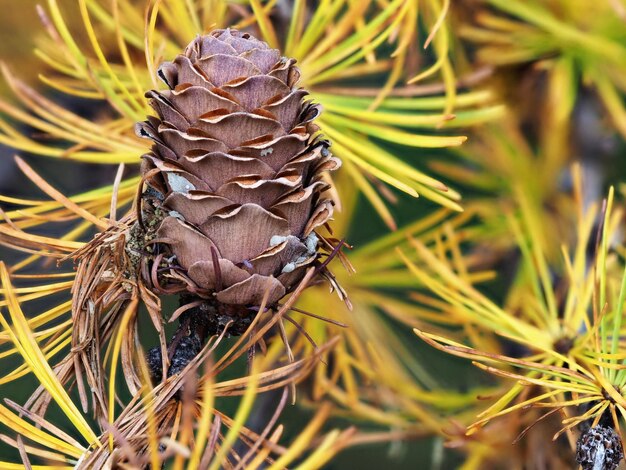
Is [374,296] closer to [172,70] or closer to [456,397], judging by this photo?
[456,397]

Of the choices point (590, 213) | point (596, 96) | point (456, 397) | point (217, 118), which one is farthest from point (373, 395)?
point (596, 96)

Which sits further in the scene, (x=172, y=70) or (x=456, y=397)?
(x=456, y=397)

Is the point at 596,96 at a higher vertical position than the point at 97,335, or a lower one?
lower

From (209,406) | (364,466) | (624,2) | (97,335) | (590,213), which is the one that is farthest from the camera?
(364,466)

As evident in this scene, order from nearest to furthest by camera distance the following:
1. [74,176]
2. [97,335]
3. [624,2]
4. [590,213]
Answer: [97,335] → [590,213] → [624,2] → [74,176]

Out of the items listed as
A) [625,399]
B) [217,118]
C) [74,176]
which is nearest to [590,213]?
[625,399]

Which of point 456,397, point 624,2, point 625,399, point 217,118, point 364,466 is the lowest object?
point 364,466

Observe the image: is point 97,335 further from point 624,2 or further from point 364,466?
point 364,466
